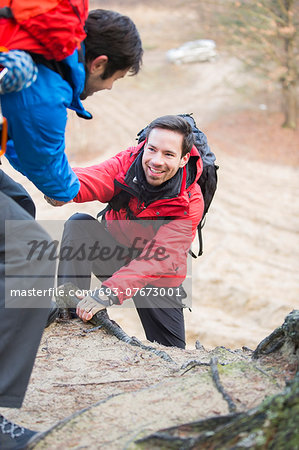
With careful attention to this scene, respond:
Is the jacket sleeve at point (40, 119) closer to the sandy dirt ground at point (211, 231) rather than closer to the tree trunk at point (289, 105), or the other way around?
the sandy dirt ground at point (211, 231)

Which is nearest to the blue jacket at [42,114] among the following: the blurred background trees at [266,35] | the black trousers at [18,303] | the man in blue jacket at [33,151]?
the man in blue jacket at [33,151]

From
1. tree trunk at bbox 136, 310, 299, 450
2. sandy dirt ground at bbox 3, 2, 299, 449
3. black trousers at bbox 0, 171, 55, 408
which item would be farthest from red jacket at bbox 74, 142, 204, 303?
tree trunk at bbox 136, 310, 299, 450

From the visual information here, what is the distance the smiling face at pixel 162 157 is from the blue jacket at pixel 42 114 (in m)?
1.15

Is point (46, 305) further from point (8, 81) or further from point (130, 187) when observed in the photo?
point (130, 187)

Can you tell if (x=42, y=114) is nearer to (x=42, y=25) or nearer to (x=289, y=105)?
(x=42, y=25)

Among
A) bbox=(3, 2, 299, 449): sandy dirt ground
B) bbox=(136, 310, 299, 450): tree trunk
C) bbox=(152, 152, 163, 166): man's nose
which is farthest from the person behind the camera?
bbox=(152, 152, 163, 166): man's nose

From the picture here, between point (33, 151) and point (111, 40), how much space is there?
1.91ft

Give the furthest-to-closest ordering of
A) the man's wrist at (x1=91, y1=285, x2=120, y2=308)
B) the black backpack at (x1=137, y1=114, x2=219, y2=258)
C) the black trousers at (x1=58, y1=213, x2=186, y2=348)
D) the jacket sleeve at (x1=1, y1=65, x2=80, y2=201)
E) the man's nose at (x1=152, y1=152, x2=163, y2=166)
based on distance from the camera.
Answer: the black trousers at (x1=58, y1=213, x2=186, y2=348), the black backpack at (x1=137, y1=114, x2=219, y2=258), the man's nose at (x1=152, y1=152, x2=163, y2=166), the man's wrist at (x1=91, y1=285, x2=120, y2=308), the jacket sleeve at (x1=1, y1=65, x2=80, y2=201)

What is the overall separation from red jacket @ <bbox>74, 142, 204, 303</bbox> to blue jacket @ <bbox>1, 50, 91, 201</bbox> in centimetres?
116

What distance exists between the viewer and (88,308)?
3.29 m

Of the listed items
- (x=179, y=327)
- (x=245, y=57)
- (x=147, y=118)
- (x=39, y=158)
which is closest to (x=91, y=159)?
(x=147, y=118)

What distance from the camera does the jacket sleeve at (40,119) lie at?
6.31 ft

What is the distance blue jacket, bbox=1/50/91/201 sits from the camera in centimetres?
193

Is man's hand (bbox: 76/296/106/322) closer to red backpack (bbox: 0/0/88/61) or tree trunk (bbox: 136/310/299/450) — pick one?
tree trunk (bbox: 136/310/299/450)
